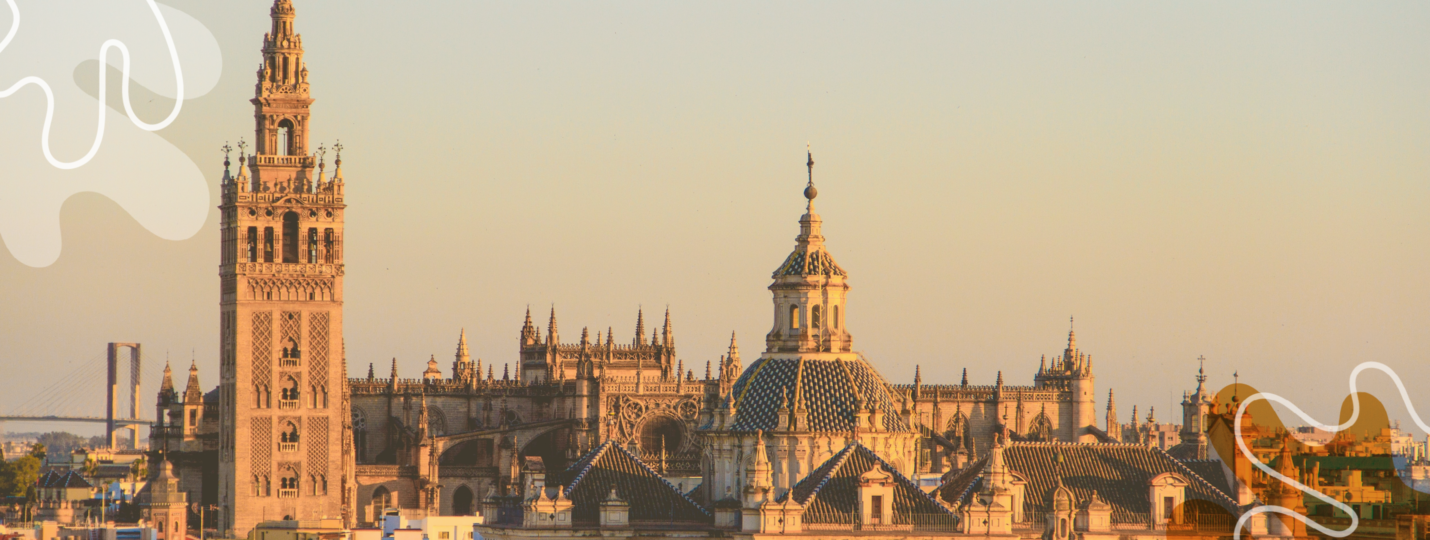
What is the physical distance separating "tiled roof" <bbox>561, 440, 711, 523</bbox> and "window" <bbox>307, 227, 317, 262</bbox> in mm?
58771

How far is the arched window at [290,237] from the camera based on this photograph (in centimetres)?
14512

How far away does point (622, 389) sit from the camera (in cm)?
15362

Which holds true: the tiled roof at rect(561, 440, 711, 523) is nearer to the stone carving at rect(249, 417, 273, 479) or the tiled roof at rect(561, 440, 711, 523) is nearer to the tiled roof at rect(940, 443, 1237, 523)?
the tiled roof at rect(940, 443, 1237, 523)

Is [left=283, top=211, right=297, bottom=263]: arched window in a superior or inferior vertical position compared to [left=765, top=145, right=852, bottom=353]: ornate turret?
superior

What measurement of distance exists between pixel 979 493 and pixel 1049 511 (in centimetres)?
321

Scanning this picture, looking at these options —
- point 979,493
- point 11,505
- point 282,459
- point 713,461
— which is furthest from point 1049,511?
point 11,505

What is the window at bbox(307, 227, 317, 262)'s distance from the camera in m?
145

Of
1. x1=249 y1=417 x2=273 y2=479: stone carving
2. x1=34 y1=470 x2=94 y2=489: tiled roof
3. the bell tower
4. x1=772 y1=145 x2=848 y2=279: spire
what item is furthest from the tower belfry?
x1=772 y1=145 x2=848 y2=279: spire

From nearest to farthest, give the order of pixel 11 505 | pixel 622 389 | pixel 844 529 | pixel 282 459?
pixel 844 529
pixel 282 459
pixel 622 389
pixel 11 505

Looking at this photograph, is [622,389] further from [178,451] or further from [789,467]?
[789,467]

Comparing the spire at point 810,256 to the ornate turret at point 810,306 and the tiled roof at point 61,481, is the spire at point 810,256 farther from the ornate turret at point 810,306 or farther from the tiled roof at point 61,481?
the tiled roof at point 61,481

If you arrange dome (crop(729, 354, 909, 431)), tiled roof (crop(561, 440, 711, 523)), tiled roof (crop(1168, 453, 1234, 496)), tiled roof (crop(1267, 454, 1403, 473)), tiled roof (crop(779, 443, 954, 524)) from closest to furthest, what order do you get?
tiled roof (crop(779, 443, 954, 524))
tiled roof (crop(561, 440, 711, 523))
dome (crop(729, 354, 909, 431))
tiled roof (crop(1168, 453, 1234, 496))
tiled roof (crop(1267, 454, 1403, 473))

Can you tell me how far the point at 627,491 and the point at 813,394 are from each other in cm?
669

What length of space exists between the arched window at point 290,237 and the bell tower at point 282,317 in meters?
0.05
